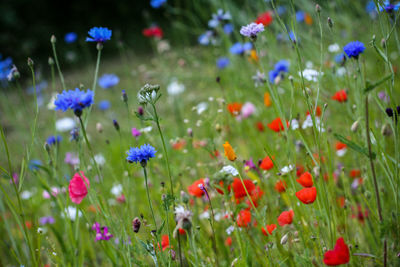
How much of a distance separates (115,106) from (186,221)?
2365mm

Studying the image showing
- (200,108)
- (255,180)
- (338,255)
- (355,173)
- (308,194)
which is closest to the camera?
(338,255)

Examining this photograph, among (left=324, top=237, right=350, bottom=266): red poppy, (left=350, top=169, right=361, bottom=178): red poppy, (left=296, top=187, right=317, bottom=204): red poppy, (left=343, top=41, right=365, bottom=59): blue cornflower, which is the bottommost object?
(left=324, top=237, right=350, bottom=266): red poppy

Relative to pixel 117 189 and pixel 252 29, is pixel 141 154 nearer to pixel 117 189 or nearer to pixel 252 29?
pixel 252 29

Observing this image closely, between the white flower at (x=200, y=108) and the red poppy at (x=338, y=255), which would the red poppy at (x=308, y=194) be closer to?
the red poppy at (x=338, y=255)

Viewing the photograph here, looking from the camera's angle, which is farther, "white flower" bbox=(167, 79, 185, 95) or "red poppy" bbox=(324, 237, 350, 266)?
"white flower" bbox=(167, 79, 185, 95)

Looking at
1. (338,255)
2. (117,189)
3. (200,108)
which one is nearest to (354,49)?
(338,255)

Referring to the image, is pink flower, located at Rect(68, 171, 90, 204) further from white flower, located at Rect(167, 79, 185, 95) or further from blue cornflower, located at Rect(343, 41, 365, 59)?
white flower, located at Rect(167, 79, 185, 95)

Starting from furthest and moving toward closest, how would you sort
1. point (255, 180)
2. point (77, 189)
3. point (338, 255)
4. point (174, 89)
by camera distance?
point (174, 89) < point (255, 180) < point (77, 189) < point (338, 255)

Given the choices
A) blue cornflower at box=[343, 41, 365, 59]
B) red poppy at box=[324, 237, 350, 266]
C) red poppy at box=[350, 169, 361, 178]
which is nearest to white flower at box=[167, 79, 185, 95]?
red poppy at box=[350, 169, 361, 178]

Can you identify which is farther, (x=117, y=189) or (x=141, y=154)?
(x=117, y=189)

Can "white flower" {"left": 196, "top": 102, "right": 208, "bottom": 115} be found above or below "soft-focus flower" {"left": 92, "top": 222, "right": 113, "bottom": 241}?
above

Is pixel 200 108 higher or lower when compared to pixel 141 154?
higher

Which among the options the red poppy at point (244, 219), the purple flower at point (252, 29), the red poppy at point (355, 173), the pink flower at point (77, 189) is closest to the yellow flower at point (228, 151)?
the red poppy at point (244, 219)

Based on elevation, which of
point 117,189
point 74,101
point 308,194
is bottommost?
point 308,194
